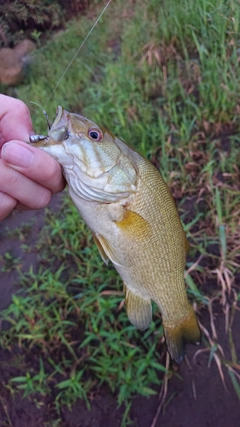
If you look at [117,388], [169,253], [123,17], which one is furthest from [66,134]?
[123,17]

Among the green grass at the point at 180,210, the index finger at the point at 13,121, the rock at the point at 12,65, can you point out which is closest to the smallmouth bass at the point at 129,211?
the index finger at the point at 13,121

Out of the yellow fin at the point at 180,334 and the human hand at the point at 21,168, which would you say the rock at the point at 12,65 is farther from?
the yellow fin at the point at 180,334

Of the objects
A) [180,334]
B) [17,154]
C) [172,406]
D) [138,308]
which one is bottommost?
[172,406]

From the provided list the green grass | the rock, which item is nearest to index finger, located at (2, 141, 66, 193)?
the green grass

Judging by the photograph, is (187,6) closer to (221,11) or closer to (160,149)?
(221,11)

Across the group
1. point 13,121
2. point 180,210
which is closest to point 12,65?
point 180,210

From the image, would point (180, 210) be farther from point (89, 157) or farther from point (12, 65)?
point (12, 65)

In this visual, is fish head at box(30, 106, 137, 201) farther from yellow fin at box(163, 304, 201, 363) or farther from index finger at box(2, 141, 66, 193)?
yellow fin at box(163, 304, 201, 363)
